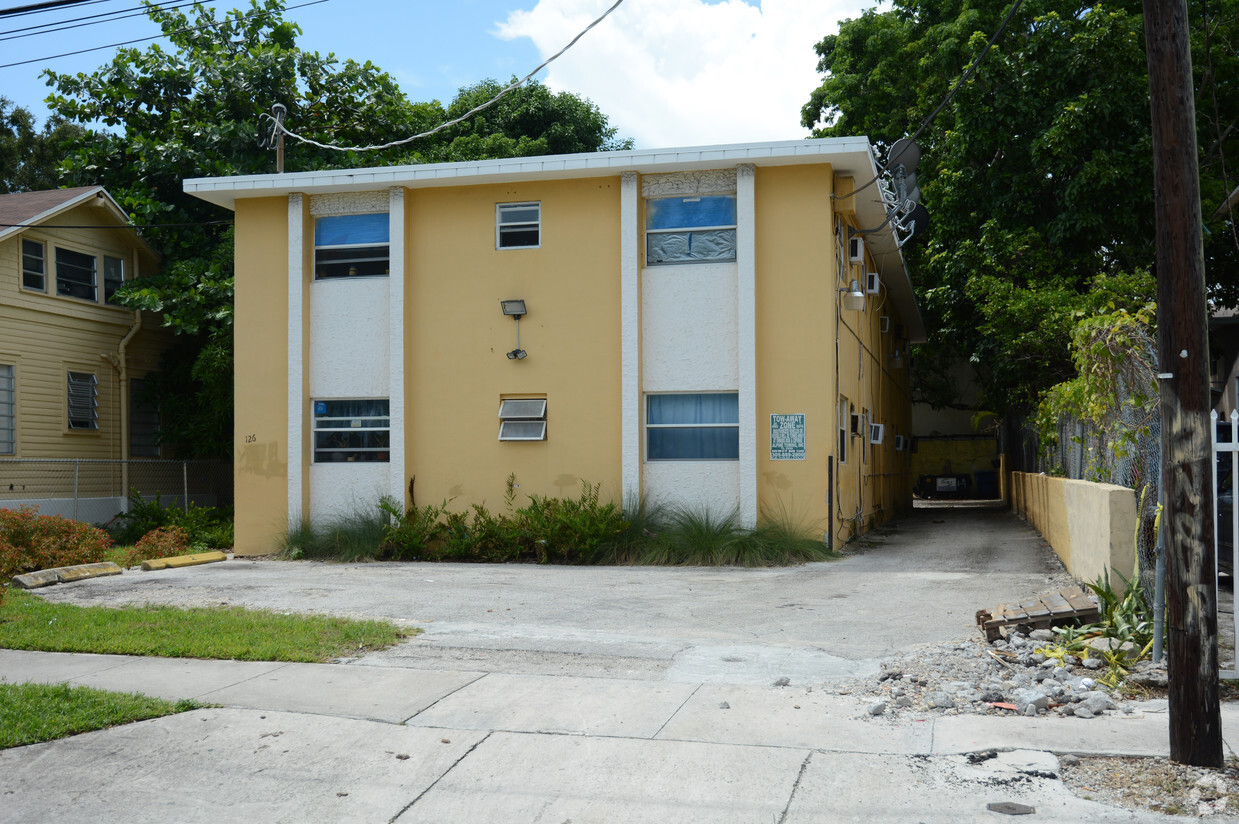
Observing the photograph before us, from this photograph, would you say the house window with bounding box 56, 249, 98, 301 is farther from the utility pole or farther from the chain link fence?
the utility pole

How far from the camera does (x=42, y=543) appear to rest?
46.0 ft

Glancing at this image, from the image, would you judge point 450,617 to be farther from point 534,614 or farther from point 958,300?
point 958,300

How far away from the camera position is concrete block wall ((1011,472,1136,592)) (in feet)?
27.8

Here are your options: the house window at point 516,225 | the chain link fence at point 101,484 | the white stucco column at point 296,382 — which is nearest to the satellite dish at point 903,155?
the house window at point 516,225

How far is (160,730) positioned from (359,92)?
886 inches

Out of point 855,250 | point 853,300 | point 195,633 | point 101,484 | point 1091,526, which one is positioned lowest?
point 195,633

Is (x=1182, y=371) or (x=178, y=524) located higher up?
(x=1182, y=371)

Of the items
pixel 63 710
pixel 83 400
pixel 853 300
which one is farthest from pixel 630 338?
pixel 83 400

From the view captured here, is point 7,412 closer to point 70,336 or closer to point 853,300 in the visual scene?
point 70,336

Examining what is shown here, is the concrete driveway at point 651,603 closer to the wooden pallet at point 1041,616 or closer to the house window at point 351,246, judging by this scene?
the wooden pallet at point 1041,616

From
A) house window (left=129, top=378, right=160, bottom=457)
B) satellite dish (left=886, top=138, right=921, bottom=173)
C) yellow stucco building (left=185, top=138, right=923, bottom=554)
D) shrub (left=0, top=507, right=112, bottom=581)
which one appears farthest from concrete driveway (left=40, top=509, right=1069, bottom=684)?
house window (left=129, top=378, right=160, bottom=457)

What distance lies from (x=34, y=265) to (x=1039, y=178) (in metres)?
20.9

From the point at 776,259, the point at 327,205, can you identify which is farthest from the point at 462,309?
the point at 776,259

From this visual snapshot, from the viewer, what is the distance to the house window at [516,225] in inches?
640
